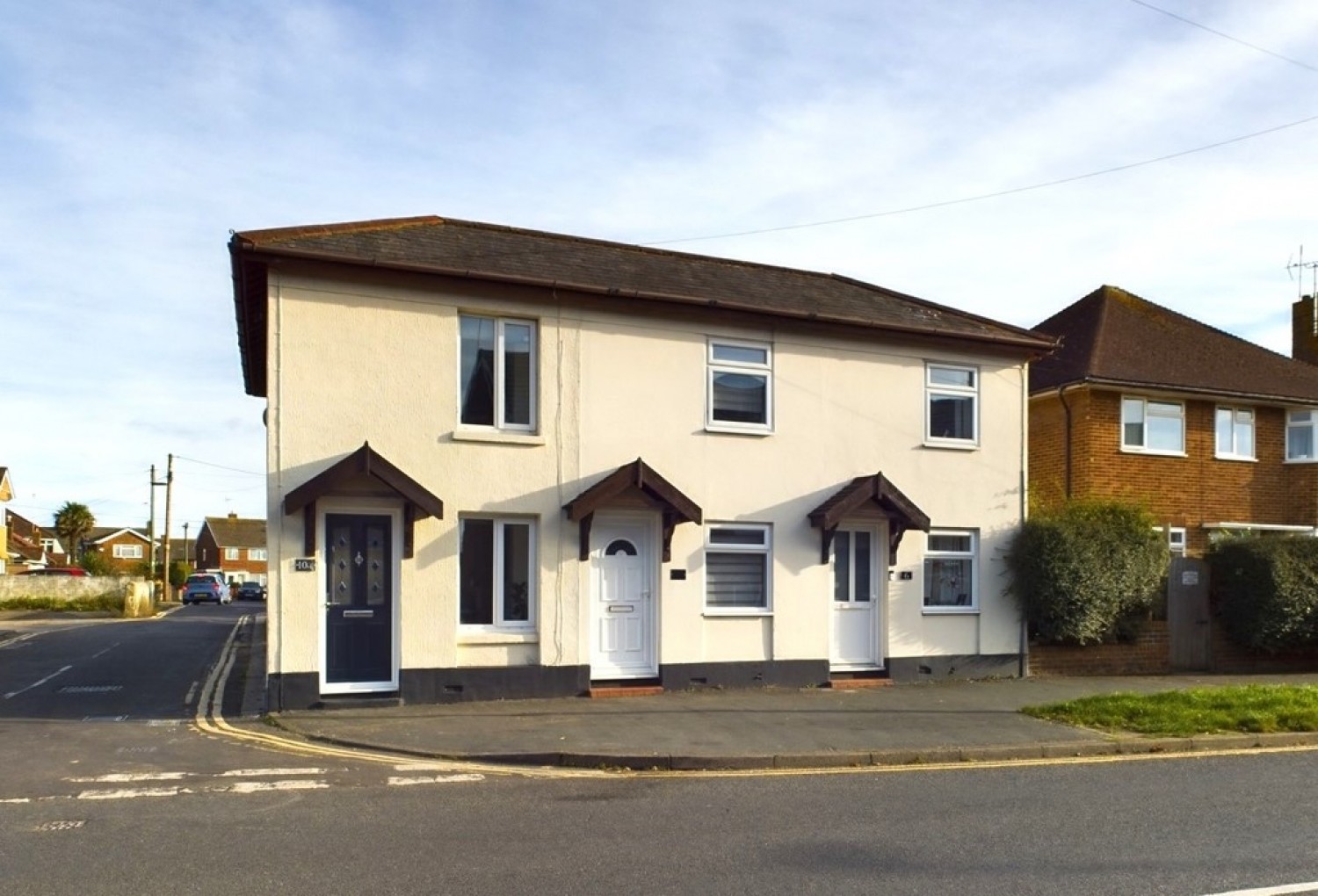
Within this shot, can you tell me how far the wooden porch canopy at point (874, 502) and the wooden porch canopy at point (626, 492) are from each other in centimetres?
206

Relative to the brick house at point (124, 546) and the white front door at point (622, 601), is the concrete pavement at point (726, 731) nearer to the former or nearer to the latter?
the white front door at point (622, 601)

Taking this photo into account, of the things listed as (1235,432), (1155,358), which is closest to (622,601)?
(1155,358)

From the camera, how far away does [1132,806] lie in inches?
352

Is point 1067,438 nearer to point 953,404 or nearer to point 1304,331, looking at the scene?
point 953,404

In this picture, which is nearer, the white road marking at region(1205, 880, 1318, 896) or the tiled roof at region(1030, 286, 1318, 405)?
the white road marking at region(1205, 880, 1318, 896)

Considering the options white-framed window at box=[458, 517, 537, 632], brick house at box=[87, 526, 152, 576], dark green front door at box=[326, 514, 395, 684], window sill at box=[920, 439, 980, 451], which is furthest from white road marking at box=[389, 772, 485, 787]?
brick house at box=[87, 526, 152, 576]

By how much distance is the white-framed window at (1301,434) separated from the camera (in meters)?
24.4

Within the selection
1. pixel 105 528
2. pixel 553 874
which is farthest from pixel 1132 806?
pixel 105 528

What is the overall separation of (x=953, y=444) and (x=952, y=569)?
1.91 meters

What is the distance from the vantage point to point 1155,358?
24047 millimetres

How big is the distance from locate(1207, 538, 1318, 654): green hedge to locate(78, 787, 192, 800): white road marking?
660 inches

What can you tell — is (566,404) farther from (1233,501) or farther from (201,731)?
(1233,501)

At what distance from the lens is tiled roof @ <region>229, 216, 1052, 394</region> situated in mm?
13742

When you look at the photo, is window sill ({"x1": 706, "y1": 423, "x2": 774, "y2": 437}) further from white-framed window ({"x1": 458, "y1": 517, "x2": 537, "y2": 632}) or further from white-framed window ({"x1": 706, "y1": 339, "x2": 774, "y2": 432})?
white-framed window ({"x1": 458, "y1": 517, "x2": 537, "y2": 632})
